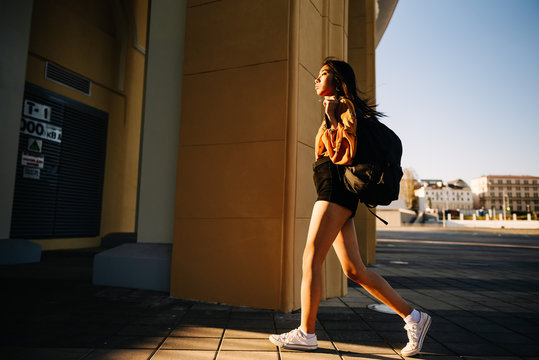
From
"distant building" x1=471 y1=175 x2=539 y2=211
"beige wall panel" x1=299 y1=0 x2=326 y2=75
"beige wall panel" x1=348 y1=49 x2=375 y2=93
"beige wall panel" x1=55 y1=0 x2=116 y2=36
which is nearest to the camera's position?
"beige wall panel" x1=299 y1=0 x2=326 y2=75

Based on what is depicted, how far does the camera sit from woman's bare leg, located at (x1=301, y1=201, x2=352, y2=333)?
243 centimetres

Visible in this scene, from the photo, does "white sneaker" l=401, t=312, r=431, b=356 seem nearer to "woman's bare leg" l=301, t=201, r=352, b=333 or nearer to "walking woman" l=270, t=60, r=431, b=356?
"walking woman" l=270, t=60, r=431, b=356

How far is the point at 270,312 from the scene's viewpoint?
352 cm

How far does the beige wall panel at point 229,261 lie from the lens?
3.62 meters

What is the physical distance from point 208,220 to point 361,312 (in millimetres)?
1855

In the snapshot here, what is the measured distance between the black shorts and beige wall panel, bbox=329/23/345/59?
2.66 meters

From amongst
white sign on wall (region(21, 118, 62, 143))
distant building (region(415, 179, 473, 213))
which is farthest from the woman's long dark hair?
distant building (region(415, 179, 473, 213))

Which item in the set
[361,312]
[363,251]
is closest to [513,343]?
[361,312]

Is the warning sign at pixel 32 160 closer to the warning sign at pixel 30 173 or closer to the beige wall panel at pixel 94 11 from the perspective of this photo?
the warning sign at pixel 30 173

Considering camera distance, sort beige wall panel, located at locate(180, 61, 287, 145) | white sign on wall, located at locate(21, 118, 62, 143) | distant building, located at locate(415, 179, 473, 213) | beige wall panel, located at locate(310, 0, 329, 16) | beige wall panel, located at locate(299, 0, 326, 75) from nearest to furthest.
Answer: beige wall panel, located at locate(180, 61, 287, 145) → beige wall panel, located at locate(299, 0, 326, 75) → beige wall panel, located at locate(310, 0, 329, 16) → white sign on wall, located at locate(21, 118, 62, 143) → distant building, located at locate(415, 179, 473, 213)

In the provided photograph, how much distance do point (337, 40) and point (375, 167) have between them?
3.05 metres

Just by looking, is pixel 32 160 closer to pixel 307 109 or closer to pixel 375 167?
pixel 307 109

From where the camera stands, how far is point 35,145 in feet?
30.1

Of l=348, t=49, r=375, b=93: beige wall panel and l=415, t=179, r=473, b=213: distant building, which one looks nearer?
l=348, t=49, r=375, b=93: beige wall panel
